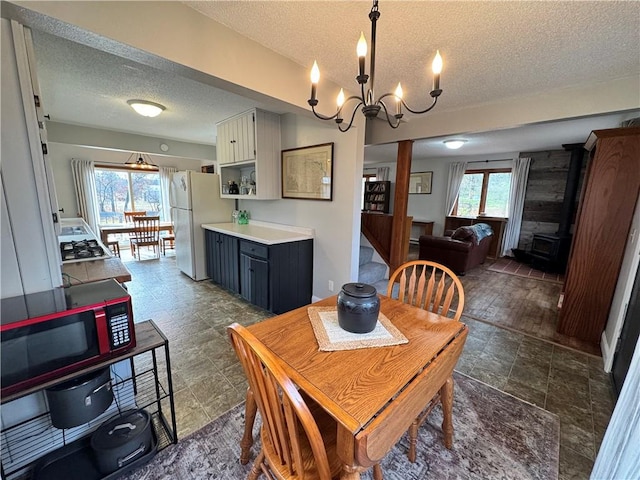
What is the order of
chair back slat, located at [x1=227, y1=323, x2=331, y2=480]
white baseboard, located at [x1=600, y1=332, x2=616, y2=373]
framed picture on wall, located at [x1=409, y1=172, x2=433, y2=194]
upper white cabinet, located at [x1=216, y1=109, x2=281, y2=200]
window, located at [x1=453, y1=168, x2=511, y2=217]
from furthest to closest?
framed picture on wall, located at [x1=409, y1=172, x2=433, y2=194]
window, located at [x1=453, y1=168, x2=511, y2=217]
upper white cabinet, located at [x1=216, y1=109, x2=281, y2=200]
white baseboard, located at [x1=600, y1=332, x2=616, y2=373]
chair back slat, located at [x1=227, y1=323, x2=331, y2=480]

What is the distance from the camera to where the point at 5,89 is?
1.10 metres

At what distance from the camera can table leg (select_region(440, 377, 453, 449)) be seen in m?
1.42

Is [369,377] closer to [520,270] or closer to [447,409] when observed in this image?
[447,409]

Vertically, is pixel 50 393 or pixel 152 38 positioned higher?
pixel 152 38

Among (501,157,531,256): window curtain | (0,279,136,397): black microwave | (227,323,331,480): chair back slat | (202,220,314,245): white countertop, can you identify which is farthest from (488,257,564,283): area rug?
(0,279,136,397): black microwave

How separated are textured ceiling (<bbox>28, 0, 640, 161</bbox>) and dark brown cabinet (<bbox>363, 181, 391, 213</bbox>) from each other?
4744mm

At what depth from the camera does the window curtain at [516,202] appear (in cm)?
568

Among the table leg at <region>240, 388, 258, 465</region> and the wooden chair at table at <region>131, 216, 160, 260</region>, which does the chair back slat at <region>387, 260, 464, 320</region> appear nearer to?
the table leg at <region>240, 388, 258, 465</region>

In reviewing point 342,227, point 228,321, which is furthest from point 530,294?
point 228,321

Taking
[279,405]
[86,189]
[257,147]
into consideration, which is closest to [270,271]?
[257,147]

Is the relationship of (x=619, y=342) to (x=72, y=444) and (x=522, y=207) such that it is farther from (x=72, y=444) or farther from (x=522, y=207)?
(x=522, y=207)

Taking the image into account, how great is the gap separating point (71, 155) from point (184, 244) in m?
3.90

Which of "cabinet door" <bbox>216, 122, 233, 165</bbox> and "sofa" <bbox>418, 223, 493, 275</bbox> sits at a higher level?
"cabinet door" <bbox>216, 122, 233, 165</bbox>

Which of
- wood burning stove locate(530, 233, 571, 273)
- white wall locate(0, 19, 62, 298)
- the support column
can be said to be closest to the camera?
white wall locate(0, 19, 62, 298)
